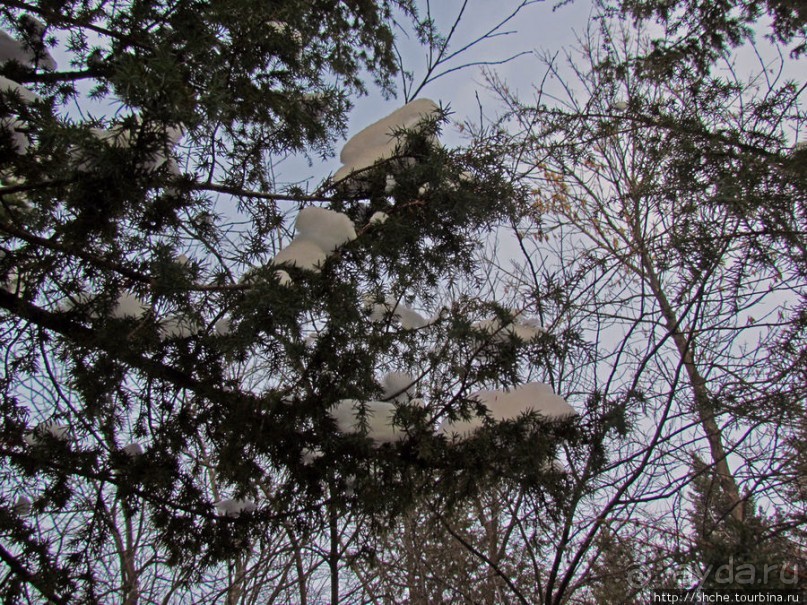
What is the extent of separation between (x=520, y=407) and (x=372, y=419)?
55 cm

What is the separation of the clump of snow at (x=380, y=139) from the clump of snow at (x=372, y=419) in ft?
3.47

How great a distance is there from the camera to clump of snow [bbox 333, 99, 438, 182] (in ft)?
7.53

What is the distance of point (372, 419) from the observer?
1939 mm

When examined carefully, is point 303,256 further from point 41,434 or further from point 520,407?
point 41,434

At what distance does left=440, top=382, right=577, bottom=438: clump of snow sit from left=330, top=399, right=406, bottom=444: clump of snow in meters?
0.21

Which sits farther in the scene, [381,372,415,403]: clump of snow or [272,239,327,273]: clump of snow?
[381,372,415,403]: clump of snow

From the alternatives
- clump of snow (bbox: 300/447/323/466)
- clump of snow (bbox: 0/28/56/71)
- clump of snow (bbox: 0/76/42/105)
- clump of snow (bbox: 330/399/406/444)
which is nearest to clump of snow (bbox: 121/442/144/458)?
clump of snow (bbox: 300/447/323/466)

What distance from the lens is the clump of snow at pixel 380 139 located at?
7.53 ft

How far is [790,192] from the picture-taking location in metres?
2.51

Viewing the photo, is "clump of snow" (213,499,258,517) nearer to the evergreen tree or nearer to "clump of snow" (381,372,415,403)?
the evergreen tree

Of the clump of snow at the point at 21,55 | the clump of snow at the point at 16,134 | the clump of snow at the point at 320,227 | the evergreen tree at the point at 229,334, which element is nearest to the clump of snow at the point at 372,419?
the evergreen tree at the point at 229,334

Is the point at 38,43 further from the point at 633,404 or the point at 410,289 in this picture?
the point at 633,404

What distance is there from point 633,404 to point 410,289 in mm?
1121

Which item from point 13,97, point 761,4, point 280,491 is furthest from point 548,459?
point 761,4
